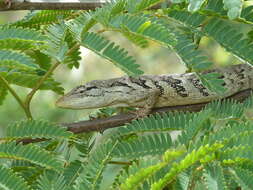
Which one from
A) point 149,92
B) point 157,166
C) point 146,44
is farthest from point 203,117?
point 149,92

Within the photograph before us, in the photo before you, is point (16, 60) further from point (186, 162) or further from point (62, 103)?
point (62, 103)

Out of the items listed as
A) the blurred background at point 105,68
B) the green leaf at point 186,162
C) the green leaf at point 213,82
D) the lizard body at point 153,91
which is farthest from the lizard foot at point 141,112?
the blurred background at point 105,68

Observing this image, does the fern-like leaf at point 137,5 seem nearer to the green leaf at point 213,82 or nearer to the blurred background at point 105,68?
the green leaf at point 213,82

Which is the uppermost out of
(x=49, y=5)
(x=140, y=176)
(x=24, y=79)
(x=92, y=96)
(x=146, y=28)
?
(x=146, y=28)

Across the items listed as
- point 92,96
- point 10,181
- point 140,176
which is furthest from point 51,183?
point 92,96

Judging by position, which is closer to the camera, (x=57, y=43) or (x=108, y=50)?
(x=108, y=50)

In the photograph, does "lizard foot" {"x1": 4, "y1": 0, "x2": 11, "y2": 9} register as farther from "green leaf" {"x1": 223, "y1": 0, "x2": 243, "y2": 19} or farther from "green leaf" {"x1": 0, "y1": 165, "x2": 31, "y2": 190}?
"green leaf" {"x1": 223, "y1": 0, "x2": 243, "y2": 19}

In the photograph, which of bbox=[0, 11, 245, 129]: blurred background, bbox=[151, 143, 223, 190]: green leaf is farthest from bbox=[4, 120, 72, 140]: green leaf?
bbox=[0, 11, 245, 129]: blurred background
